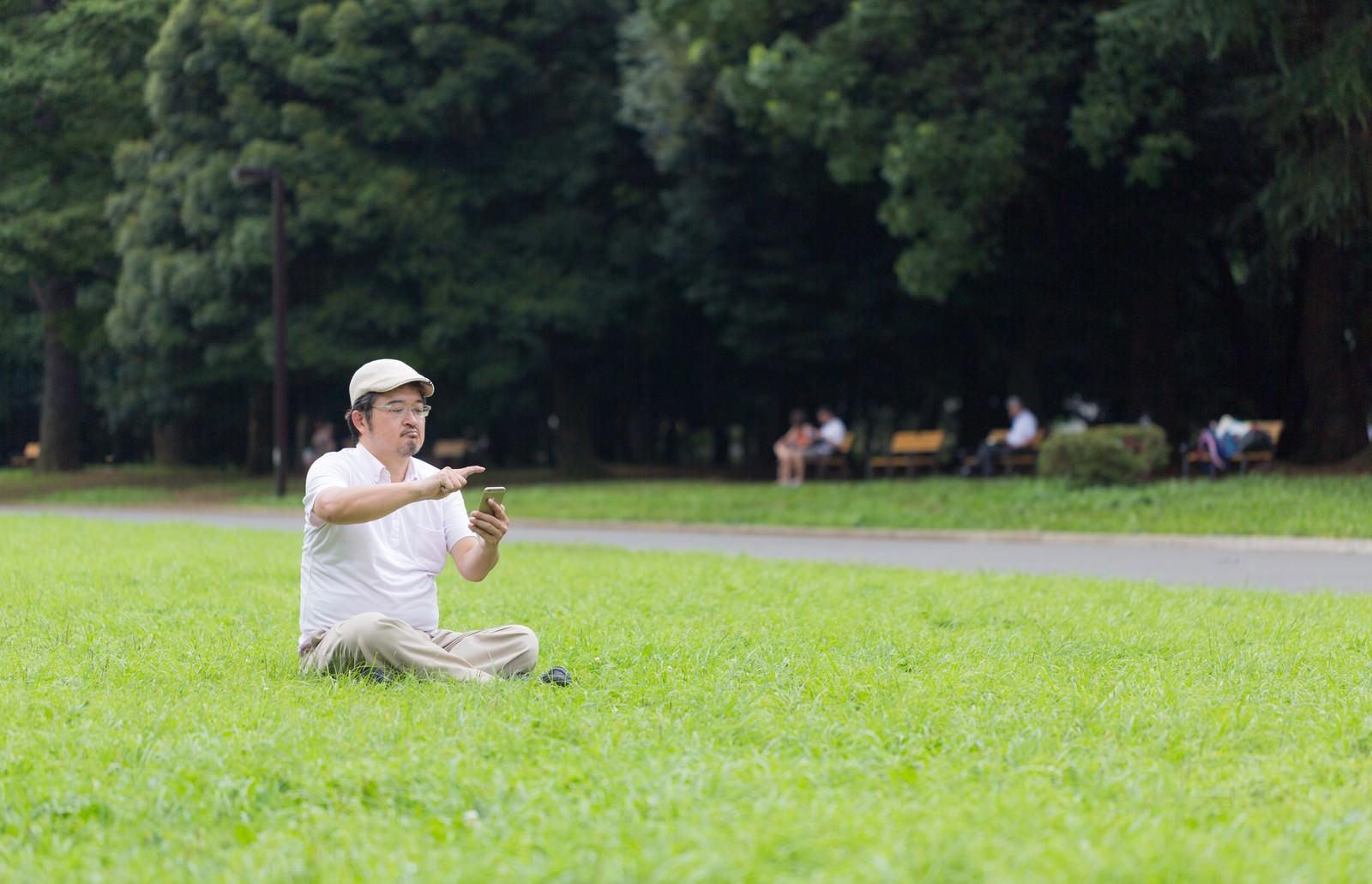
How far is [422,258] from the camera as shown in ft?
118

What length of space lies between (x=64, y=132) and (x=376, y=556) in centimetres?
3836

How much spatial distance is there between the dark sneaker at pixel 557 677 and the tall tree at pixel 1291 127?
17.7m

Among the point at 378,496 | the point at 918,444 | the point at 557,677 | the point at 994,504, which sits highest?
the point at 918,444

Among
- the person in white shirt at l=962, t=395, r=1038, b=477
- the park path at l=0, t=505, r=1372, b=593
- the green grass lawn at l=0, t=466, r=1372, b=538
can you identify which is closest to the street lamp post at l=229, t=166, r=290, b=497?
the green grass lawn at l=0, t=466, r=1372, b=538

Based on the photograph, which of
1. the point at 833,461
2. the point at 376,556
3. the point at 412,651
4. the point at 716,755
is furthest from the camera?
the point at 833,461

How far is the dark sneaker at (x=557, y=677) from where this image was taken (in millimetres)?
6762

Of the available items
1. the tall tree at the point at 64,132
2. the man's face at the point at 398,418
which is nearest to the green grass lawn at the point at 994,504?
the tall tree at the point at 64,132

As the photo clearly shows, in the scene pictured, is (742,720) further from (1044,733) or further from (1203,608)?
(1203,608)

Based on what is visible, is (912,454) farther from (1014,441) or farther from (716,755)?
(716,755)

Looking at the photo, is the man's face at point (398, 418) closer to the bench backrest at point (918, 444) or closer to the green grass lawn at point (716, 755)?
the green grass lawn at point (716, 755)

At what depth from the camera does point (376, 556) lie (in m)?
6.87

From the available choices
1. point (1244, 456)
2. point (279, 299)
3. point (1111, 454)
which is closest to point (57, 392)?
point (279, 299)

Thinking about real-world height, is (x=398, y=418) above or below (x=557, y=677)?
above

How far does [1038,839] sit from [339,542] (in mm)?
3679
